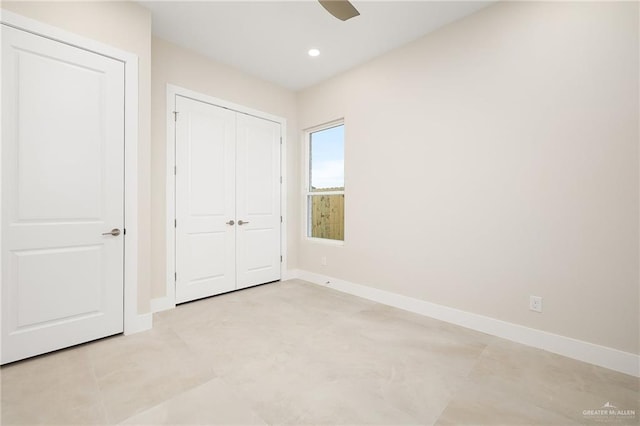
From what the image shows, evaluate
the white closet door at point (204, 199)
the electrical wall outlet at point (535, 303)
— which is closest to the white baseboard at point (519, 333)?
the electrical wall outlet at point (535, 303)

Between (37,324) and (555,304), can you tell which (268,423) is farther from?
(555,304)

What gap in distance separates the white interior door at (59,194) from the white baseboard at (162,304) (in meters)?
0.54

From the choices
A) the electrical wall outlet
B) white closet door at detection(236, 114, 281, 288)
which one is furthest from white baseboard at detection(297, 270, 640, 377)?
white closet door at detection(236, 114, 281, 288)

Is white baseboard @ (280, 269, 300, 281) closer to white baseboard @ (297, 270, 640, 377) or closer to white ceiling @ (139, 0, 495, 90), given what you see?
white baseboard @ (297, 270, 640, 377)

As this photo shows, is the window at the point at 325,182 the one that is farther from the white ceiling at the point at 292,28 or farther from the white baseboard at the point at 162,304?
the white baseboard at the point at 162,304

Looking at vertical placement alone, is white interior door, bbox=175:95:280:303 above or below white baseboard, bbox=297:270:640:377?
above

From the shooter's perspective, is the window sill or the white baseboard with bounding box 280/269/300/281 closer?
the window sill

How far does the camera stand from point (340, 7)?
1.61 m

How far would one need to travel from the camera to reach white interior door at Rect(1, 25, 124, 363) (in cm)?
197

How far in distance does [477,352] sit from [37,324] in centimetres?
326

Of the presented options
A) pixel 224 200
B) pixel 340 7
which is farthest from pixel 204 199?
pixel 340 7

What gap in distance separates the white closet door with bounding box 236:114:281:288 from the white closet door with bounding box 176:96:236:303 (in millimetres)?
116

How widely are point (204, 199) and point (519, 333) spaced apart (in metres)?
3.41

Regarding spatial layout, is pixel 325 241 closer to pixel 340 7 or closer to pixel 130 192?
pixel 130 192
